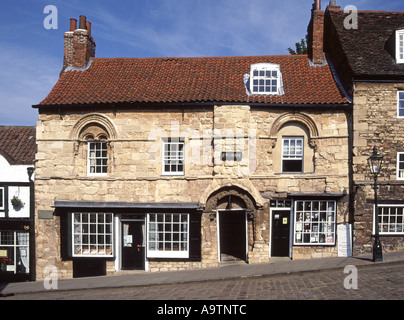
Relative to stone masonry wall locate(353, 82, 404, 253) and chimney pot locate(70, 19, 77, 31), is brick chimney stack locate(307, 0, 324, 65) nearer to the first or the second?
stone masonry wall locate(353, 82, 404, 253)

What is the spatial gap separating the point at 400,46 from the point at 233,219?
31.9 ft

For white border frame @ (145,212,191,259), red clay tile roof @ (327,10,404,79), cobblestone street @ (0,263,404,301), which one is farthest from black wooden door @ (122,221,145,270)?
red clay tile roof @ (327,10,404,79)

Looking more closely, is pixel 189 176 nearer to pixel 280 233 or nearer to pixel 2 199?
pixel 280 233

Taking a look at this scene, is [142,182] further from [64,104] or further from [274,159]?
[274,159]

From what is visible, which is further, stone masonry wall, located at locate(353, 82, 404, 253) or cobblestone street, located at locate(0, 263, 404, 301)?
stone masonry wall, located at locate(353, 82, 404, 253)

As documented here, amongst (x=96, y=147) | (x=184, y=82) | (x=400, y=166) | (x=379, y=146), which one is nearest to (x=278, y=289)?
(x=379, y=146)

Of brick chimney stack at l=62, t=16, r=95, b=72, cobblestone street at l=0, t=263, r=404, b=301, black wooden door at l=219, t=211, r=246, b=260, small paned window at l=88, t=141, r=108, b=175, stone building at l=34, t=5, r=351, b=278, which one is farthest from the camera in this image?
brick chimney stack at l=62, t=16, r=95, b=72

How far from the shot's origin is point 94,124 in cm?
→ 1478

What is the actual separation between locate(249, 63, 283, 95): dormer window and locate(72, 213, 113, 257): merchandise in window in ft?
26.0

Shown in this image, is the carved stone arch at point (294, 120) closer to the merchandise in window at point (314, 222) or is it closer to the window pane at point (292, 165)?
the window pane at point (292, 165)

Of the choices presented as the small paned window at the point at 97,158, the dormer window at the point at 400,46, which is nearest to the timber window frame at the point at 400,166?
the dormer window at the point at 400,46

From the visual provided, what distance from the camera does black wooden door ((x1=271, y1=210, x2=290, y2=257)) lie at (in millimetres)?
14477

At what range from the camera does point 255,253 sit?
14.1m

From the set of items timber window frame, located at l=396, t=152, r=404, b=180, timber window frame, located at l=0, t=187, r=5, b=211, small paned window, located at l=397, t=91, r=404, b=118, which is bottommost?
timber window frame, located at l=0, t=187, r=5, b=211
